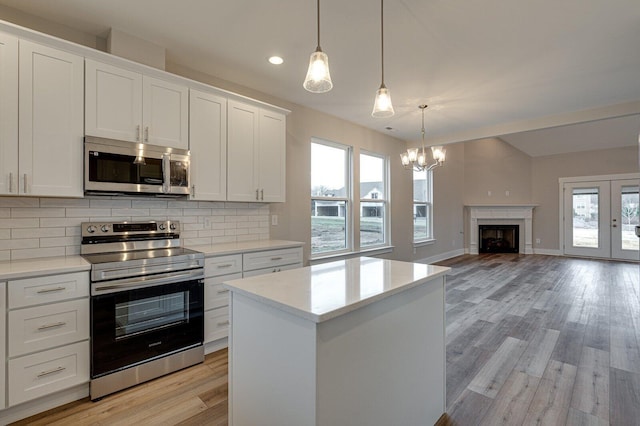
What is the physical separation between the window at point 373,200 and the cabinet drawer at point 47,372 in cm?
382

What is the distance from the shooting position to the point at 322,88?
1.71 m

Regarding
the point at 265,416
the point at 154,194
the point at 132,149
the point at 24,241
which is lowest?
the point at 265,416

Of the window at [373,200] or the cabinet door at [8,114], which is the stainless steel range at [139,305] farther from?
the window at [373,200]

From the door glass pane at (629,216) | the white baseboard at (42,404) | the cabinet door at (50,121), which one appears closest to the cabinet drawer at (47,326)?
the white baseboard at (42,404)

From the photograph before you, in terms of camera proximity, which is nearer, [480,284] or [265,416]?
[265,416]

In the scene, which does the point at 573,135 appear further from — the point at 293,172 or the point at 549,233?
the point at 293,172

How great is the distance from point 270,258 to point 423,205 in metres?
4.97

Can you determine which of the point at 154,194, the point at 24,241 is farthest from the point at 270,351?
the point at 24,241

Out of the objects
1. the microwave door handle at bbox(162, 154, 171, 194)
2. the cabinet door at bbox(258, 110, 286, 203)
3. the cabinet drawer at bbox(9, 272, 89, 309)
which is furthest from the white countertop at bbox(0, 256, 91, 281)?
the cabinet door at bbox(258, 110, 286, 203)

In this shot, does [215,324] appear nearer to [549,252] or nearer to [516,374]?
[516,374]

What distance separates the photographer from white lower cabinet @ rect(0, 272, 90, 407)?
5.85 ft

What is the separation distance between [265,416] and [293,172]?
2.98 m

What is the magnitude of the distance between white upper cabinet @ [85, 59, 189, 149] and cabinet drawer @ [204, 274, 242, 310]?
1.19 metres

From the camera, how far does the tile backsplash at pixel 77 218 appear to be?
2.16 metres
